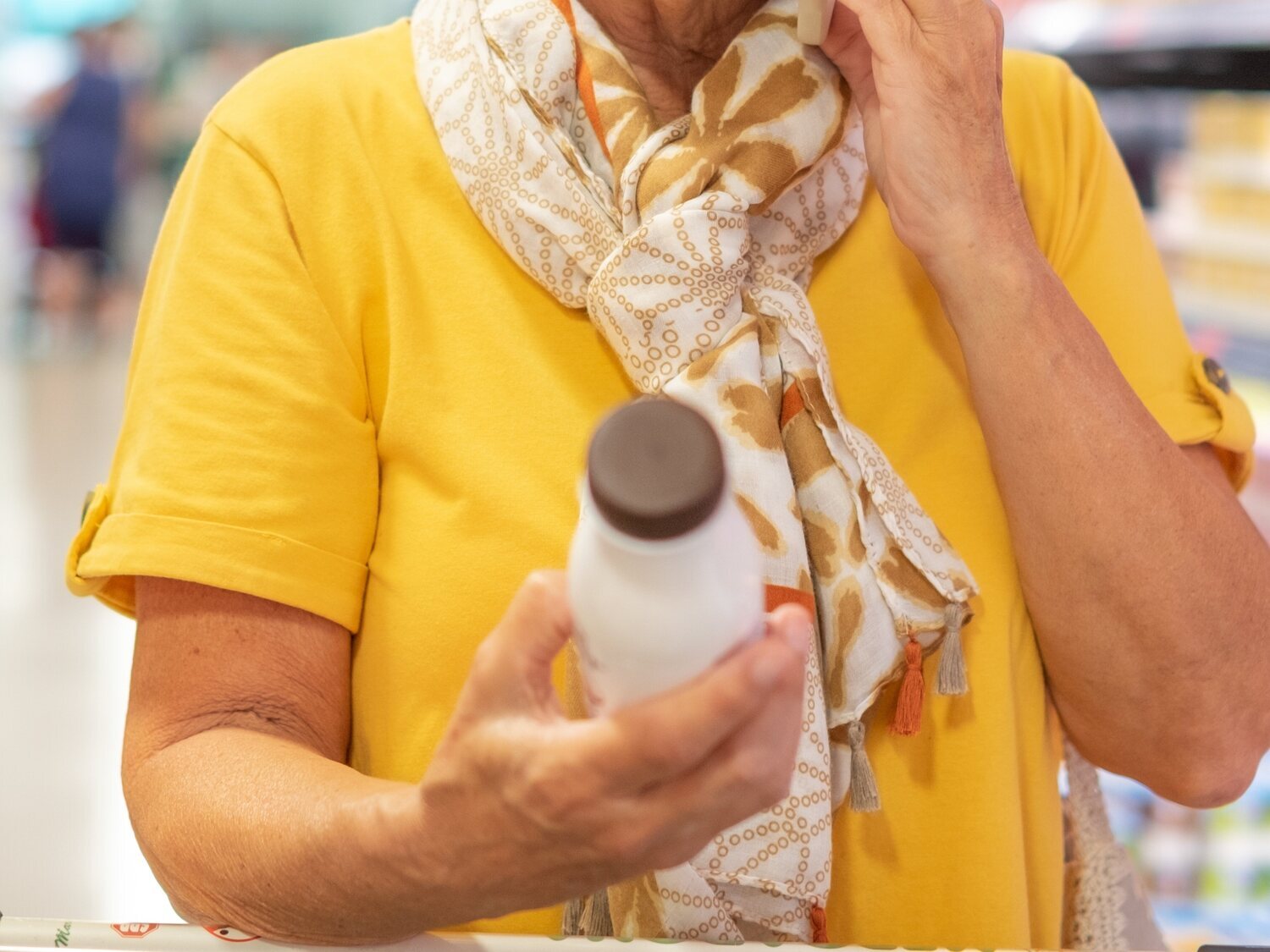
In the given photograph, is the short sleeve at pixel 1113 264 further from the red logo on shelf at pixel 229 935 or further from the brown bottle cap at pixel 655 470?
the red logo on shelf at pixel 229 935

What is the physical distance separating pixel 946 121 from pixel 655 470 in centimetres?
61

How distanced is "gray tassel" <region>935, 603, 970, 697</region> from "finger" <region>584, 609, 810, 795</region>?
44cm

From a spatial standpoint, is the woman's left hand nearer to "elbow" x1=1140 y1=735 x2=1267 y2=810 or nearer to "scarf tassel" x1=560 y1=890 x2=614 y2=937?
"elbow" x1=1140 y1=735 x2=1267 y2=810

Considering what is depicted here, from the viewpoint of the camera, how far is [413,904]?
2.63 ft

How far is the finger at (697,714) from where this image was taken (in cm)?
60

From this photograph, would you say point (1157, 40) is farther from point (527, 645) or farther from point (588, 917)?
point (527, 645)

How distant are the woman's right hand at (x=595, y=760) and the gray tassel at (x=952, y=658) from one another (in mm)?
395

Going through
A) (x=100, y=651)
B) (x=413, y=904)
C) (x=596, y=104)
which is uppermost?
(x=596, y=104)

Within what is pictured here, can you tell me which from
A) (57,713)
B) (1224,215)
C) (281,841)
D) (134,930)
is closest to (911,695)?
(281,841)

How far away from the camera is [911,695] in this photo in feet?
3.40

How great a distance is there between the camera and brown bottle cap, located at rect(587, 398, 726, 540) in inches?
21.8

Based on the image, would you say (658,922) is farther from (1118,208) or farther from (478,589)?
(1118,208)

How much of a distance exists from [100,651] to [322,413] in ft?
10.4

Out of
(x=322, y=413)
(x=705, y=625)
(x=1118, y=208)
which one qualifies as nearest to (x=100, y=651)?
(x=322, y=413)
